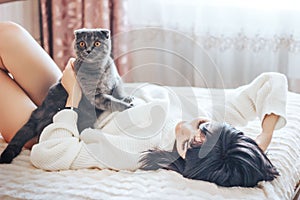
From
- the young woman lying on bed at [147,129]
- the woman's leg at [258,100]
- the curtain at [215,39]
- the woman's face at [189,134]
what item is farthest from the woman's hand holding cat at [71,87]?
the curtain at [215,39]

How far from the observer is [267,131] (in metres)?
1.52

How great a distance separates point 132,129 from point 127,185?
0.84ft

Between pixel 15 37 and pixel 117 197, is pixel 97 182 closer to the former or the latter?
pixel 117 197

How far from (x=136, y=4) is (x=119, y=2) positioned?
15cm

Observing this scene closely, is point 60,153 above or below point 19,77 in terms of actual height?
below

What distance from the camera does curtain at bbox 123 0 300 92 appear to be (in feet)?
9.09

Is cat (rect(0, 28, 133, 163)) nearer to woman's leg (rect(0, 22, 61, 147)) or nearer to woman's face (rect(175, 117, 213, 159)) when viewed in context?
woman's leg (rect(0, 22, 61, 147))

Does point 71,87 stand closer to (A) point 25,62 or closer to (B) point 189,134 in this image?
(A) point 25,62

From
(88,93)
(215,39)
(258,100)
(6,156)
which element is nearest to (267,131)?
(258,100)

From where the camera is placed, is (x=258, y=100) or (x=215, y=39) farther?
(x=215, y=39)

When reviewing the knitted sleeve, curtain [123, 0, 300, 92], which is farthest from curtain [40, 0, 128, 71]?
the knitted sleeve

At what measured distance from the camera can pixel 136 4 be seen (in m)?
2.92

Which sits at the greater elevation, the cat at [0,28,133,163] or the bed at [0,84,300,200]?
the cat at [0,28,133,163]

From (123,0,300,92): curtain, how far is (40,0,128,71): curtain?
121 mm
